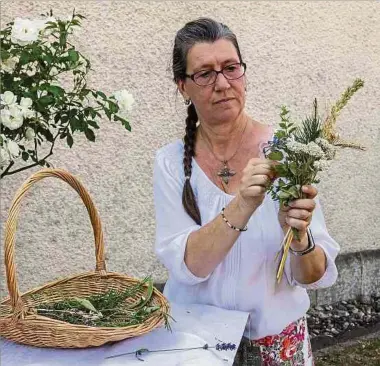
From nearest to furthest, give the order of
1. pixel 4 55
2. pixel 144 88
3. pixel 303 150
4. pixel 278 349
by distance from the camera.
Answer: pixel 303 150 → pixel 4 55 → pixel 278 349 → pixel 144 88

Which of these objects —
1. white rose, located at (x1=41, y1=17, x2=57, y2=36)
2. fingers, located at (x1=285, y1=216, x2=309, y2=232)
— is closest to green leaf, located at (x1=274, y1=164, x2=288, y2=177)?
fingers, located at (x1=285, y1=216, x2=309, y2=232)

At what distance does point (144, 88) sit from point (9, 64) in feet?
6.96

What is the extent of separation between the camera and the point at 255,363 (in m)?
1.96

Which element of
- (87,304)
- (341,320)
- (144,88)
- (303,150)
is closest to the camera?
(303,150)

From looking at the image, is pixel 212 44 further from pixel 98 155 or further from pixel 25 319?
pixel 98 155

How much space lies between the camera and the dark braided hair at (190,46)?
2.01m

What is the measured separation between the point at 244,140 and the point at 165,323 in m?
0.61

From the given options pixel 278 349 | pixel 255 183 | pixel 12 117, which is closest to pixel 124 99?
pixel 12 117

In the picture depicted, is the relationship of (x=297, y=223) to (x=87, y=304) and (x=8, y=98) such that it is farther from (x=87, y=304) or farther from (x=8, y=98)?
(x=8, y=98)

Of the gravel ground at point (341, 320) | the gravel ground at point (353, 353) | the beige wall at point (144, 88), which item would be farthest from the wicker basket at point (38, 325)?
the gravel ground at point (341, 320)

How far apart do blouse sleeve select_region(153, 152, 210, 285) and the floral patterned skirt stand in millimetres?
249

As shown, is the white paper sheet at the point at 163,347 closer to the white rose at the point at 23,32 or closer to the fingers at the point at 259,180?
the fingers at the point at 259,180

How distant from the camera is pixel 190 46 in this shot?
203cm

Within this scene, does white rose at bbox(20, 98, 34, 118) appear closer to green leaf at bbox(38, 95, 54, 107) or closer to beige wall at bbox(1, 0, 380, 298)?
green leaf at bbox(38, 95, 54, 107)
